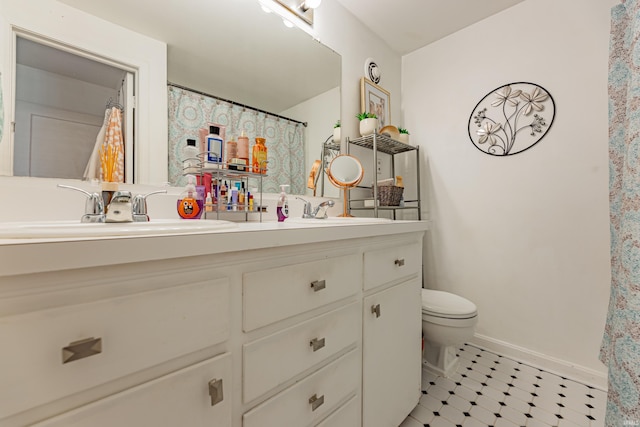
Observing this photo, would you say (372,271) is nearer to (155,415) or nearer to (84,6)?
(155,415)

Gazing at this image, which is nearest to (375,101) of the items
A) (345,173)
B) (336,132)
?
(336,132)

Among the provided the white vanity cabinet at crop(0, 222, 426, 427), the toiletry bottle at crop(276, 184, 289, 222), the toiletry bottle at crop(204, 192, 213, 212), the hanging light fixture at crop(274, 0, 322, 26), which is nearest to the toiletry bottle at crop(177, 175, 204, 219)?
the toiletry bottle at crop(204, 192, 213, 212)

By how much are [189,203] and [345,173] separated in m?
0.92

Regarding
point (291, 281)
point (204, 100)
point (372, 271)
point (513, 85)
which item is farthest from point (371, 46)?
point (291, 281)

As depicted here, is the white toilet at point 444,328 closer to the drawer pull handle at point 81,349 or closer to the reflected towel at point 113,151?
the drawer pull handle at point 81,349

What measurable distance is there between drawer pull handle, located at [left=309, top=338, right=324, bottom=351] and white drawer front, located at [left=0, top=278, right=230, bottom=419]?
274mm

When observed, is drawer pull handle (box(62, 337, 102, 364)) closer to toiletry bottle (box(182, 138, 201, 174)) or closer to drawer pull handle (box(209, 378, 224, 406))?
drawer pull handle (box(209, 378, 224, 406))

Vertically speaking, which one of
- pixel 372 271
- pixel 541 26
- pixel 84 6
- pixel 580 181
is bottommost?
pixel 372 271

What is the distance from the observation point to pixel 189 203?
3.21 feet

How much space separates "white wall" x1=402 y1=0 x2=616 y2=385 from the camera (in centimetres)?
149

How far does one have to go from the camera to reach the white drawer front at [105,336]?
37 centimetres

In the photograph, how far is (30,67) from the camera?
0.77 m

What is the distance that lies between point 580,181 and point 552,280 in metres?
0.62

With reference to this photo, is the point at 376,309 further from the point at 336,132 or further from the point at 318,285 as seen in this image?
the point at 336,132
